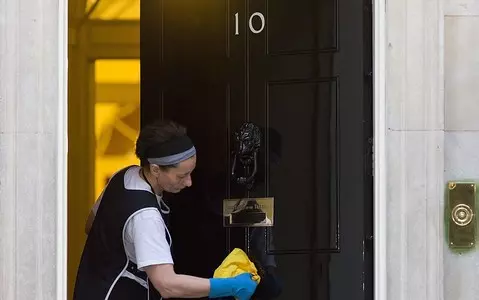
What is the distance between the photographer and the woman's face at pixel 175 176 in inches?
195

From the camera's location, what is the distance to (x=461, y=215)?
15.4 ft

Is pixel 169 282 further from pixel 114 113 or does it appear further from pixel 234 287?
pixel 114 113

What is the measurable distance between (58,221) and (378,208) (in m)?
1.30

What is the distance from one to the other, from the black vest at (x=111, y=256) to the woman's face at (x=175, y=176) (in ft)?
0.35

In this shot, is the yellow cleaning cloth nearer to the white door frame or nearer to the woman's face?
the woman's face

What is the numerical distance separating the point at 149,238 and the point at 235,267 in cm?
53

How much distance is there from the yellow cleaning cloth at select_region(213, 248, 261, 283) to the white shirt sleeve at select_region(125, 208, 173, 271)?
35 centimetres

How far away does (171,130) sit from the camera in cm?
504

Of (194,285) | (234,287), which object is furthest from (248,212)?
(194,285)

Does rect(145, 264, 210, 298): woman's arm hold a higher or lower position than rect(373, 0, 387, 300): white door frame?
lower

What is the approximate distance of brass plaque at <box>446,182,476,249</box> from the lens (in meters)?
4.69

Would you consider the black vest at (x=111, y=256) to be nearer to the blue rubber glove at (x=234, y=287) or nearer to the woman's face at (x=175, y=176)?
the woman's face at (x=175, y=176)

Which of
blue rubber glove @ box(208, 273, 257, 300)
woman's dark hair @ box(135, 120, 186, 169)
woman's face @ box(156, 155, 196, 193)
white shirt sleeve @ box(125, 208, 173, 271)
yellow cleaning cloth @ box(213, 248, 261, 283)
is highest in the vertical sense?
woman's dark hair @ box(135, 120, 186, 169)

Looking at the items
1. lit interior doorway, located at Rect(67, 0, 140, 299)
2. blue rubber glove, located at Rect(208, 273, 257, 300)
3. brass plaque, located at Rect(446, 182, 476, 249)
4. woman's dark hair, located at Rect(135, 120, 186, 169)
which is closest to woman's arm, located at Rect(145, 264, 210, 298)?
blue rubber glove, located at Rect(208, 273, 257, 300)
